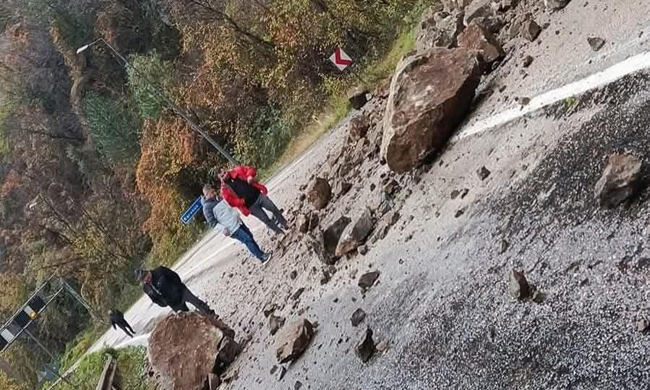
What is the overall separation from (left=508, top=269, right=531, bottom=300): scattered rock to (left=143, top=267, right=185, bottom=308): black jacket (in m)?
8.74

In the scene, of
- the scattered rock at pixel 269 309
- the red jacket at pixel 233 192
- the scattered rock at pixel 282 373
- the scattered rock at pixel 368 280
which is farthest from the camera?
the red jacket at pixel 233 192

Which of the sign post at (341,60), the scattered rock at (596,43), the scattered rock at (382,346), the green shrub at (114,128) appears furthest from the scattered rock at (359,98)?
the green shrub at (114,128)

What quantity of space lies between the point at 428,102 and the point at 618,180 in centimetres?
338

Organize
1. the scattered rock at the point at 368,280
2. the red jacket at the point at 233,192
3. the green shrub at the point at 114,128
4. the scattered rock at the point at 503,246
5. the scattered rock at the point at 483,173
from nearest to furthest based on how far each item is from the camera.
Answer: the scattered rock at the point at 503,246 → the scattered rock at the point at 483,173 → the scattered rock at the point at 368,280 → the red jacket at the point at 233,192 → the green shrub at the point at 114,128

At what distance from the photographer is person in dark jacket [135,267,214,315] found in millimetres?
12281

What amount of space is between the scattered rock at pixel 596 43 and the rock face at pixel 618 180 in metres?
1.86

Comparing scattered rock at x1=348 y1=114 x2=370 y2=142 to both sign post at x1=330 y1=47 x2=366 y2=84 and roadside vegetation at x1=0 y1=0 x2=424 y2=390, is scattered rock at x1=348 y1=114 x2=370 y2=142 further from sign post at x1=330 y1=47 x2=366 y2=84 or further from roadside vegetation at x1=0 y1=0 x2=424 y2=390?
sign post at x1=330 y1=47 x2=366 y2=84

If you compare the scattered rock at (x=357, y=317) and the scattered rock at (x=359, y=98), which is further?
the scattered rock at (x=359, y=98)

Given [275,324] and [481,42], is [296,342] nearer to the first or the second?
[275,324]

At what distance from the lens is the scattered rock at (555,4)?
7172mm

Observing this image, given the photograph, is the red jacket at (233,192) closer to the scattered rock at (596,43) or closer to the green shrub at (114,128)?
the scattered rock at (596,43)

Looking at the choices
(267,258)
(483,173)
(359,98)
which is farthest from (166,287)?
(483,173)

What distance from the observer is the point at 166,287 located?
484 inches

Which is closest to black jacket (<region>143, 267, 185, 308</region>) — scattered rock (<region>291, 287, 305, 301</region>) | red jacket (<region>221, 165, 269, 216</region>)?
red jacket (<region>221, 165, 269, 216</region>)
